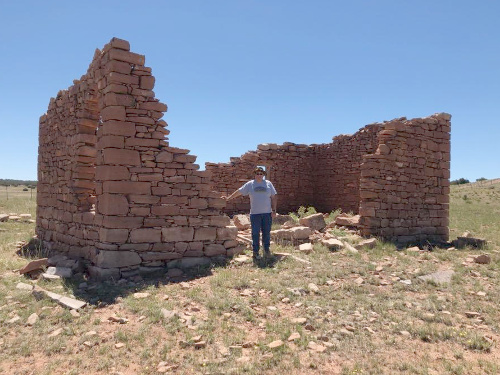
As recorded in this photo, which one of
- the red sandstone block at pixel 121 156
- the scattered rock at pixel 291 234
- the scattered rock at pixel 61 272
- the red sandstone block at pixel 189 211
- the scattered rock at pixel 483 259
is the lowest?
the scattered rock at pixel 61 272

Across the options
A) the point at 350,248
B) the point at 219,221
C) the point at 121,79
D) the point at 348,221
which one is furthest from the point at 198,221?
the point at 348,221

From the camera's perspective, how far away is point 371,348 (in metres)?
4.25

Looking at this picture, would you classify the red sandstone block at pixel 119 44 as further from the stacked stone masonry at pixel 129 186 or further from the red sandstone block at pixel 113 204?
the red sandstone block at pixel 113 204

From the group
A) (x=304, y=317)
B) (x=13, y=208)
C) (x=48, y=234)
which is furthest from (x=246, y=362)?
(x=13, y=208)

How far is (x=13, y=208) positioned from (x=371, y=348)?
19.0m

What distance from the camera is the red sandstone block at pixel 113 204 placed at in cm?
675

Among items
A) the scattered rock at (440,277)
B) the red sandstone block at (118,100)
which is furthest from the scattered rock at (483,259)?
the red sandstone block at (118,100)

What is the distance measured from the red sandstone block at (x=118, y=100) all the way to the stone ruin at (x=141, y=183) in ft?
0.06

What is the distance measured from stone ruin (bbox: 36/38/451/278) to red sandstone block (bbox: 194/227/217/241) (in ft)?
0.06

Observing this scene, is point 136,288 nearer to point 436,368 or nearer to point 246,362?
point 246,362

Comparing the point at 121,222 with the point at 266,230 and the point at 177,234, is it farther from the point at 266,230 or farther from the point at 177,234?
the point at 266,230

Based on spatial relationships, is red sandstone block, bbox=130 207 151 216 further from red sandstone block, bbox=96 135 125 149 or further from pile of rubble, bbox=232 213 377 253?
pile of rubble, bbox=232 213 377 253

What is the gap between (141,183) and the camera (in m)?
7.06

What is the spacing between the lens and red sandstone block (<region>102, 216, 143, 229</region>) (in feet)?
22.1
